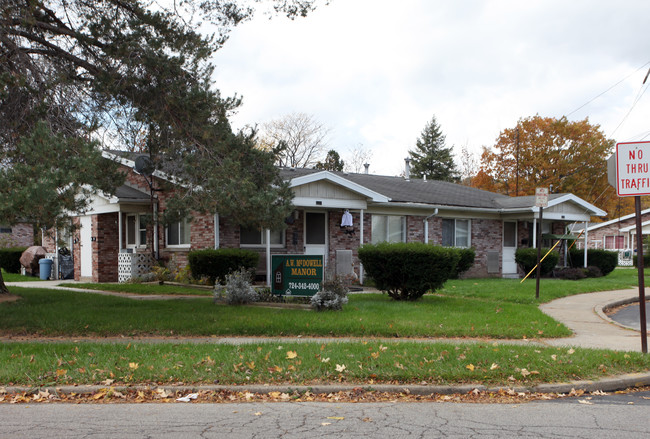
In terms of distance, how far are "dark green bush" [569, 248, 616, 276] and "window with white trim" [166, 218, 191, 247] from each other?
16.7 m

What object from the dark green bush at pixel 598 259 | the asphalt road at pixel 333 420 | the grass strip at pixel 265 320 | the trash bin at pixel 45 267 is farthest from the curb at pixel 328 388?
the dark green bush at pixel 598 259

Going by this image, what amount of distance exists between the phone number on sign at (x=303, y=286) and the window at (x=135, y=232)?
9521mm

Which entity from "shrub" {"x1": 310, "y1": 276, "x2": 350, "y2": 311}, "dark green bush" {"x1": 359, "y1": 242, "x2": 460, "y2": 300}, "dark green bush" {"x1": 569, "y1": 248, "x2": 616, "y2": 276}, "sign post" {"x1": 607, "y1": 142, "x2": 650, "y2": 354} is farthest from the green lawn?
"dark green bush" {"x1": 569, "y1": 248, "x2": 616, "y2": 276}

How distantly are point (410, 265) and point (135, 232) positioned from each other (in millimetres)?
11774

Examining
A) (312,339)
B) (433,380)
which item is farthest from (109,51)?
(433,380)

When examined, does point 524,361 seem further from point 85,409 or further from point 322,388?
point 85,409

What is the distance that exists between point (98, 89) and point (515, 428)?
10.1 m

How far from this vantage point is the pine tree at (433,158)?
5622cm

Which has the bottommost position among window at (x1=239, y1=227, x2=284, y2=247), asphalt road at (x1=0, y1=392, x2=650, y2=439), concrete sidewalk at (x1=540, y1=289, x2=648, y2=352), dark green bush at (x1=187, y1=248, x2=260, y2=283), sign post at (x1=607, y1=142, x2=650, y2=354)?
concrete sidewalk at (x1=540, y1=289, x2=648, y2=352)

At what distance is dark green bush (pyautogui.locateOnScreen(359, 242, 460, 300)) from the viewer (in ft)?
44.2

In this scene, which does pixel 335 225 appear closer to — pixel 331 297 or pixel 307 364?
pixel 331 297

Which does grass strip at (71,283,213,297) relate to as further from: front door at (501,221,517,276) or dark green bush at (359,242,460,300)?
front door at (501,221,517,276)

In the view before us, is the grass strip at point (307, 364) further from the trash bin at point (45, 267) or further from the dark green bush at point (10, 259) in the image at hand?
the dark green bush at point (10, 259)

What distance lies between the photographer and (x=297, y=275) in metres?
12.9
